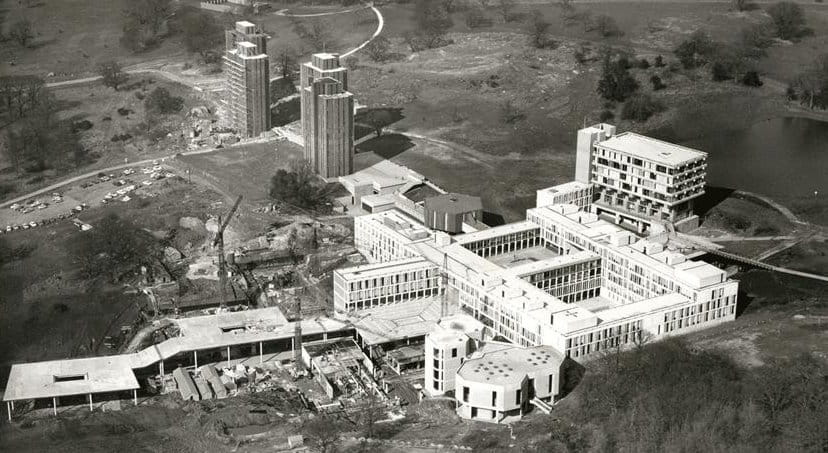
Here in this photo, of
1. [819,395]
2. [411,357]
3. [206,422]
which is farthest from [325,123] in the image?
[819,395]

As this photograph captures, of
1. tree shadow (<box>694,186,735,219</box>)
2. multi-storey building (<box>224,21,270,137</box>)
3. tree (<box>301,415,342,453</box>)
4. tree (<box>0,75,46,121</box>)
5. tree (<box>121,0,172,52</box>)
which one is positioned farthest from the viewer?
tree (<box>121,0,172,52</box>)

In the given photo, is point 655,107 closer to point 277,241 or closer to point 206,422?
point 277,241

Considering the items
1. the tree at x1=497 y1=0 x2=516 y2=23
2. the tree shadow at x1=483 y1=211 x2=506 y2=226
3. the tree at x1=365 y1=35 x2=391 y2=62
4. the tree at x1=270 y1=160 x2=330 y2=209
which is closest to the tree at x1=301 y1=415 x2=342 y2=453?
the tree at x1=270 y1=160 x2=330 y2=209

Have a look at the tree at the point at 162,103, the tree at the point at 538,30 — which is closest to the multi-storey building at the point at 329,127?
the tree at the point at 162,103

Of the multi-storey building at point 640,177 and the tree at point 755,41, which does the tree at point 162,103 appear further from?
the tree at point 755,41

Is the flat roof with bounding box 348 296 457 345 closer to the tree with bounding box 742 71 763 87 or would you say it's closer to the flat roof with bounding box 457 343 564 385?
the flat roof with bounding box 457 343 564 385

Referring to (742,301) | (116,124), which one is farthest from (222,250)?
(742,301)
